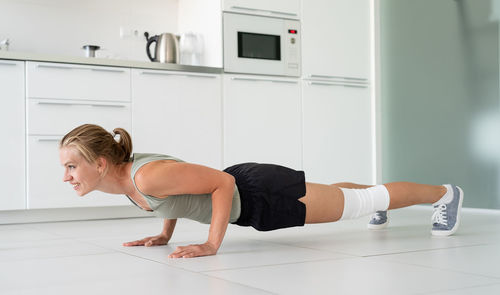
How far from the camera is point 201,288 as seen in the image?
4.63ft

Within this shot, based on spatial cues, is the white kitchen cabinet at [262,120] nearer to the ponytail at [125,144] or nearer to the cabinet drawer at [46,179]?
the cabinet drawer at [46,179]

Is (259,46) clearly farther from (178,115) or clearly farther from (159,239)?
(159,239)

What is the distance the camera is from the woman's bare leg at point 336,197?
2.23 m

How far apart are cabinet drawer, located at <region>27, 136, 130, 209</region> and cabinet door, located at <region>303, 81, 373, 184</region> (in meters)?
1.70

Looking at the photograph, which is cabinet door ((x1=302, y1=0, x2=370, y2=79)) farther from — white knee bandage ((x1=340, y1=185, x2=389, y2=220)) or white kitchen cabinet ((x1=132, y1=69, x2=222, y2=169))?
white knee bandage ((x1=340, y1=185, x2=389, y2=220))

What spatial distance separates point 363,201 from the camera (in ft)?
7.59

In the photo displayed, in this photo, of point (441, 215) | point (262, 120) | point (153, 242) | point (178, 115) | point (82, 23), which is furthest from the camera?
point (82, 23)

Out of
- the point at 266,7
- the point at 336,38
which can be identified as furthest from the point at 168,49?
the point at 336,38

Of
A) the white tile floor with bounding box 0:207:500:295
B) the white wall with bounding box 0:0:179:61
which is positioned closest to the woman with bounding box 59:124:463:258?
the white tile floor with bounding box 0:207:500:295

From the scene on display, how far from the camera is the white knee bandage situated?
2.29 meters

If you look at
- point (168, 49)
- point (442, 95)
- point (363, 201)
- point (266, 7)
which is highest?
point (266, 7)

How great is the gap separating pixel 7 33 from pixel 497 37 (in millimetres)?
3270

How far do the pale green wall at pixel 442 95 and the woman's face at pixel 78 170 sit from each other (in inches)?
114

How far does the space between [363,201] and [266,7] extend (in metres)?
2.28
